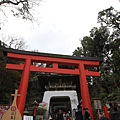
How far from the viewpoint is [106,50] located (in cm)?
2114

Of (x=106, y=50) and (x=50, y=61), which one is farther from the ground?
(x=106, y=50)

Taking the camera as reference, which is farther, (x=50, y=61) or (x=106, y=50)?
(x=106, y=50)

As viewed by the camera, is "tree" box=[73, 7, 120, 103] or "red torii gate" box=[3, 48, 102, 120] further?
"tree" box=[73, 7, 120, 103]

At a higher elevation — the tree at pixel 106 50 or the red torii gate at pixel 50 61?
the tree at pixel 106 50

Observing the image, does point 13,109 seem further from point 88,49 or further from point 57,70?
point 88,49

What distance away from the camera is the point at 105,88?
20766mm

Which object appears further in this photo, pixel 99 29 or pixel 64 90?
pixel 99 29

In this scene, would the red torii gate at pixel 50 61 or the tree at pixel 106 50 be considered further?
the tree at pixel 106 50

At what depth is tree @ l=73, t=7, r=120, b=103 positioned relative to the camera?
17750 millimetres

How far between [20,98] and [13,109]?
2.19 meters

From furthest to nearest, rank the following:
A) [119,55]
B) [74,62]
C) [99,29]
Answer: [99,29] → [119,55] → [74,62]

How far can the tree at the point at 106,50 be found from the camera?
1775 centimetres

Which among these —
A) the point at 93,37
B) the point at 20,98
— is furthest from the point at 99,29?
the point at 20,98

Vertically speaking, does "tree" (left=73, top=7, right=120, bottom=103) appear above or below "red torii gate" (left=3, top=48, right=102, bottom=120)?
above
